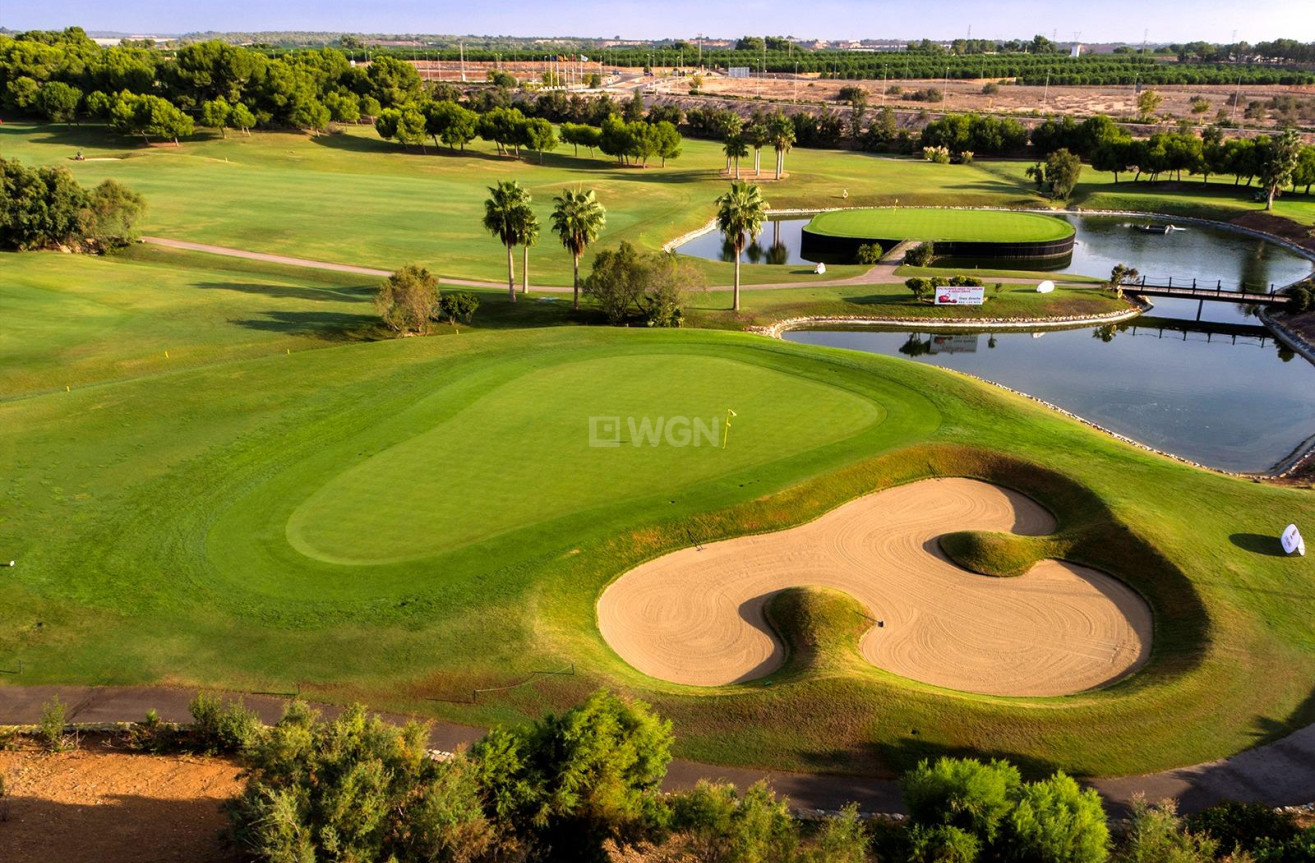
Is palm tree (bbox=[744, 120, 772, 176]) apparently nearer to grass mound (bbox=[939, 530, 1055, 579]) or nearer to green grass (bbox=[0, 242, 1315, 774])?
green grass (bbox=[0, 242, 1315, 774])

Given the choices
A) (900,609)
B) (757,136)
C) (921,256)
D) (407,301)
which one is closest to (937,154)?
(757,136)

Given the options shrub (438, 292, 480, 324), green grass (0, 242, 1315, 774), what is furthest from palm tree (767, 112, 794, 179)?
green grass (0, 242, 1315, 774)

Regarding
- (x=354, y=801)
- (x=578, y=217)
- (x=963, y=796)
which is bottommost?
(x=963, y=796)

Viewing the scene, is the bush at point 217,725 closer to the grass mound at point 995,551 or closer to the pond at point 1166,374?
the grass mound at point 995,551

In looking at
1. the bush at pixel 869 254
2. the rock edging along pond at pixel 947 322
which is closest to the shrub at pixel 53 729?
the rock edging along pond at pixel 947 322

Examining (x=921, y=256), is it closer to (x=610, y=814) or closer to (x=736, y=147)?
(x=736, y=147)

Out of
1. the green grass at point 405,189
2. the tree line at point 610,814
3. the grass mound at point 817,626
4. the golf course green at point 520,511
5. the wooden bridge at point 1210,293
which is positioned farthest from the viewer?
the green grass at point 405,189

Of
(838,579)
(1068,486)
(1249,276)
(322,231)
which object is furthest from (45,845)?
(1249,276)
